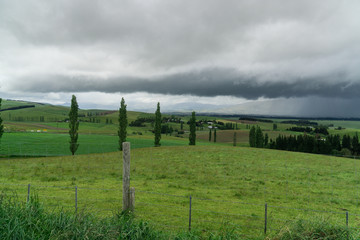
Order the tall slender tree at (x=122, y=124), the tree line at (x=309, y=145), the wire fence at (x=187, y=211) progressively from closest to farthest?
the wire fence at (x=187, y=211) → the tall slender tree at (x=122, y=124) → the tree line at (x=309, y=145)

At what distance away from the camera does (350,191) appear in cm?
2078

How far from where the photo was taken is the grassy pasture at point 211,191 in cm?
1276

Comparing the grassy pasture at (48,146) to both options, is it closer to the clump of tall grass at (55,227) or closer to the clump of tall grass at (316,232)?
the clump of tall grass at (55,227)

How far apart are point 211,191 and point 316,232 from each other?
12912mm

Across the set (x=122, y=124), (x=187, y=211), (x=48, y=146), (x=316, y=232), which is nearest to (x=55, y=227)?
(x=316, y=232)

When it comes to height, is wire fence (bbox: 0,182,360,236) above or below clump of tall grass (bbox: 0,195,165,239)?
below

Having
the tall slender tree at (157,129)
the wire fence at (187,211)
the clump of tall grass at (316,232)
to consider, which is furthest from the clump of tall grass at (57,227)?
the tall slender tree at (157,129)

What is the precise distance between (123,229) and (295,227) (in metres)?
5.12

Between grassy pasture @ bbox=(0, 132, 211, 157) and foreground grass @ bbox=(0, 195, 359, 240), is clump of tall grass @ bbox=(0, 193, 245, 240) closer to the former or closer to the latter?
foreground grass @ bbox=(0, 195, 359, 240)

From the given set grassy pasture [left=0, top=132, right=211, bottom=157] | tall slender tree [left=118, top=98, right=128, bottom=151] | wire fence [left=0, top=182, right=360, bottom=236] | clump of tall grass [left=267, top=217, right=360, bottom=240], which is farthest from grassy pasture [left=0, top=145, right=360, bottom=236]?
grassy pasture [left=0, top=132, right=211, bottom=157]

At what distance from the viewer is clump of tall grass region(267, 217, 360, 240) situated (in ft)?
19.9

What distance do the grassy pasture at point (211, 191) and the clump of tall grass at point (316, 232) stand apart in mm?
3517

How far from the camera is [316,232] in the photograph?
6.27 meters

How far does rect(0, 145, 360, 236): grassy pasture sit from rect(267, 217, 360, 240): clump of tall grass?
138 inches
